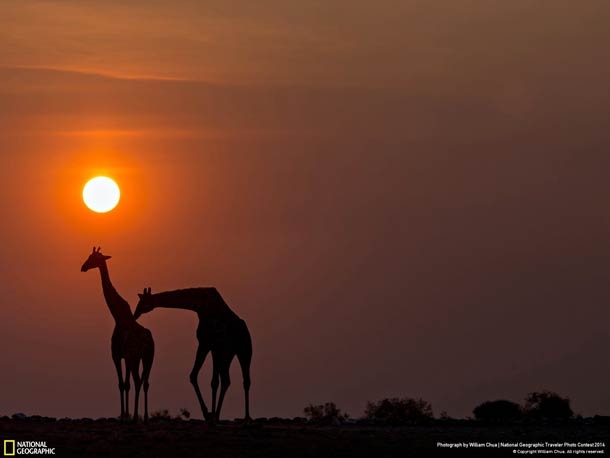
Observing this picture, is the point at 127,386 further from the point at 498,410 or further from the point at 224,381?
the point at 498,410

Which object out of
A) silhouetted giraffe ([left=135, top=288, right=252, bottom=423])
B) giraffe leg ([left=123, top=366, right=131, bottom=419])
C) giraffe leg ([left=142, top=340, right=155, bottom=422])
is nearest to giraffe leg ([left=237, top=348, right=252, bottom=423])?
silhouetted giraffe ([left=135, top=288, right=252, bottom=423])

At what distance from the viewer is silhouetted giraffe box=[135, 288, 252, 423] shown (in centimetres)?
5712

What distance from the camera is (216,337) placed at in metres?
57.2

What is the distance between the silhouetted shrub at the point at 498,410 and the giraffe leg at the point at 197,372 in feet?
49.3

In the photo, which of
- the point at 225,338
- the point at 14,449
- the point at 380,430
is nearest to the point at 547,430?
the point at 380,430

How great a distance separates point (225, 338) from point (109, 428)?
5.21 m

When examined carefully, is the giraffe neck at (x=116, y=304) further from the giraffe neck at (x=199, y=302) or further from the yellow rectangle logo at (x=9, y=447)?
the yellow rectangle logo at (x=9, y=447)

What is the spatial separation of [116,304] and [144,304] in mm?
1548

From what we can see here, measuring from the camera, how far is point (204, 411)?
5722cm

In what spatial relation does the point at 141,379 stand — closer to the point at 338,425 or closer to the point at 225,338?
the point at 225,338

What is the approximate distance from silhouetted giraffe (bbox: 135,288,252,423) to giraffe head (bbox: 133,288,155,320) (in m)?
0.68

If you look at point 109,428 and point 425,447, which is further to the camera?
point 109,428

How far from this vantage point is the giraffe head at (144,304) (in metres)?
58.6

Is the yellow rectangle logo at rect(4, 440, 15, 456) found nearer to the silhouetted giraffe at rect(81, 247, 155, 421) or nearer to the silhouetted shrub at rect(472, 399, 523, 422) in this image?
the silhouetted giraffe at rect(81, 247, 155, 421)
